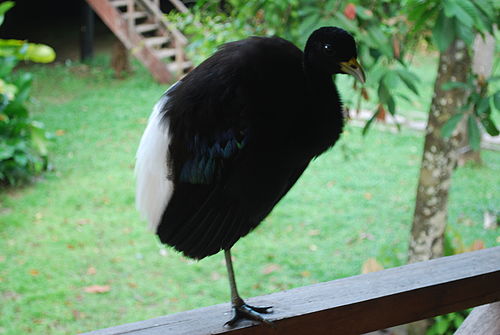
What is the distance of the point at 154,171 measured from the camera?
1447mm

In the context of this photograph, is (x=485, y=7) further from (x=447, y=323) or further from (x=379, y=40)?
(x=447, y=323)

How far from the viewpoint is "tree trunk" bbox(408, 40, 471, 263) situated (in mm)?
2904

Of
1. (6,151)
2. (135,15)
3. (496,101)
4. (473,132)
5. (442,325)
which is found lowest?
(6,151)

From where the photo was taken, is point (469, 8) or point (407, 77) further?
point (407, 77)

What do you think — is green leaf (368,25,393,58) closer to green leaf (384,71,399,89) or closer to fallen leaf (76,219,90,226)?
green leaf (384,71,399,89)

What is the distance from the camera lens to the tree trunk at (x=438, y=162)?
290 centimetres

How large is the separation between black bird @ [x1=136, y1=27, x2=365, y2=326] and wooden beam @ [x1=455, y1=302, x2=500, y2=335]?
2.10ft

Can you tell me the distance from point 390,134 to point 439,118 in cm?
385

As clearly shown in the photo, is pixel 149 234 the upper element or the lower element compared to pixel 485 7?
lower

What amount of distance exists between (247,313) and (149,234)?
3140 mm

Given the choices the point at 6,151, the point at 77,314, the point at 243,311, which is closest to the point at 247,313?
the point at 243,311

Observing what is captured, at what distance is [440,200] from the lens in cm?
315

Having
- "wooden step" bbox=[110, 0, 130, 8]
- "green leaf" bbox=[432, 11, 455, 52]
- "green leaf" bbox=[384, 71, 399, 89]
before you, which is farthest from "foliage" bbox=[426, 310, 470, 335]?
"wooden step" bbox=[110, 0, 130, 8]

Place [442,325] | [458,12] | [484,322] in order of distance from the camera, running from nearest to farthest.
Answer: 1. [484,322]
2. [458,12]
3. [442,325]
